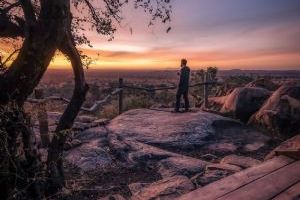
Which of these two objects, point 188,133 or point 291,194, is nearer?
point 291,194

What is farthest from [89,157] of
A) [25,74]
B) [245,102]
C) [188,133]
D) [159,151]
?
[245,102]

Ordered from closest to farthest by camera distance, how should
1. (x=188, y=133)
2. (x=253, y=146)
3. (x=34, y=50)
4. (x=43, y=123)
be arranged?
(x=34, y=50), (x=43, y=123), (x=253, y=146), (x=188, y=133)

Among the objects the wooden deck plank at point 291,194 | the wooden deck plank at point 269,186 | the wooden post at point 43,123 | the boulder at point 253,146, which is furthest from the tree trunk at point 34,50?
the boulder at point 253,146

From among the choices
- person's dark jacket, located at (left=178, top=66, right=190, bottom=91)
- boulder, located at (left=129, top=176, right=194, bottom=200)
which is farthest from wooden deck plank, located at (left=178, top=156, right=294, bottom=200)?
person's dark jacket, located at (left=178, top=66, right=190, bottom=91)

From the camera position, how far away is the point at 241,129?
1245 cm

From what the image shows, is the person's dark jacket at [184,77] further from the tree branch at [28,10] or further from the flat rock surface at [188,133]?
the tree branch at [28,10]

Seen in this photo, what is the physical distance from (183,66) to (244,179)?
33.1 feet

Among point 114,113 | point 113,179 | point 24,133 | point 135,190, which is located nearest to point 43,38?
point 24,133

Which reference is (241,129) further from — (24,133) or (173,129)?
(24,133)

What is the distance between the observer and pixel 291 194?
172 inches

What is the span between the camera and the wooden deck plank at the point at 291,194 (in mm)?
4273

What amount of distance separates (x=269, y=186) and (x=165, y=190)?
2.03m

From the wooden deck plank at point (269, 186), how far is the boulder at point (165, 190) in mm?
1519

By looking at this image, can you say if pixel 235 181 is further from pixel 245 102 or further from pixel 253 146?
pixel 245 102
